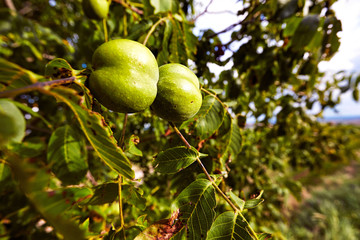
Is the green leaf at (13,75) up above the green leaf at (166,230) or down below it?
above

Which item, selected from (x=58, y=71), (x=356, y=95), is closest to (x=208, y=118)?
(x=58, y=71)

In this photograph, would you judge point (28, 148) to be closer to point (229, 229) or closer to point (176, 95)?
point (176, 95)

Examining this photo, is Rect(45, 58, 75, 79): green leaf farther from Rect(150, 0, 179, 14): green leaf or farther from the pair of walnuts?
Rect(150, 0, 179, 14): green leaf

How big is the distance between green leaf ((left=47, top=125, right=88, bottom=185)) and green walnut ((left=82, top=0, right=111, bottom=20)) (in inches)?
41.1

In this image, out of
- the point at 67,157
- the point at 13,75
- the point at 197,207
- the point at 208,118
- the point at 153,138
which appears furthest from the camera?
the point at 153,138

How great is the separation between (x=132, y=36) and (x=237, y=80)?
1.13m

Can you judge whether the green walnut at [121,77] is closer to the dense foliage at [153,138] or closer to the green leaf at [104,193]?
the dense foliage at [153,138]

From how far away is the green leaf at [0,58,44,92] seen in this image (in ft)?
1.92

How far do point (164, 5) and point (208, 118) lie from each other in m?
1.03

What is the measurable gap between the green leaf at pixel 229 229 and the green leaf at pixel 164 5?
1530 millimetres

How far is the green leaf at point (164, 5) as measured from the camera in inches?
60.5

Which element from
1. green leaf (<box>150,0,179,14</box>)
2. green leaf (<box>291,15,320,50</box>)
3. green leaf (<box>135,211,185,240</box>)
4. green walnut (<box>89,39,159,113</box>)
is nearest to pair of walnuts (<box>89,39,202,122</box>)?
green walnut (<box>89,39,159,113</box>)

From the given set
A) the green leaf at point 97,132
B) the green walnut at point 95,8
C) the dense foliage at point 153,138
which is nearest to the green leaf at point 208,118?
the dense foliage at point 153,138

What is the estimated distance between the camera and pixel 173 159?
1112 mm
